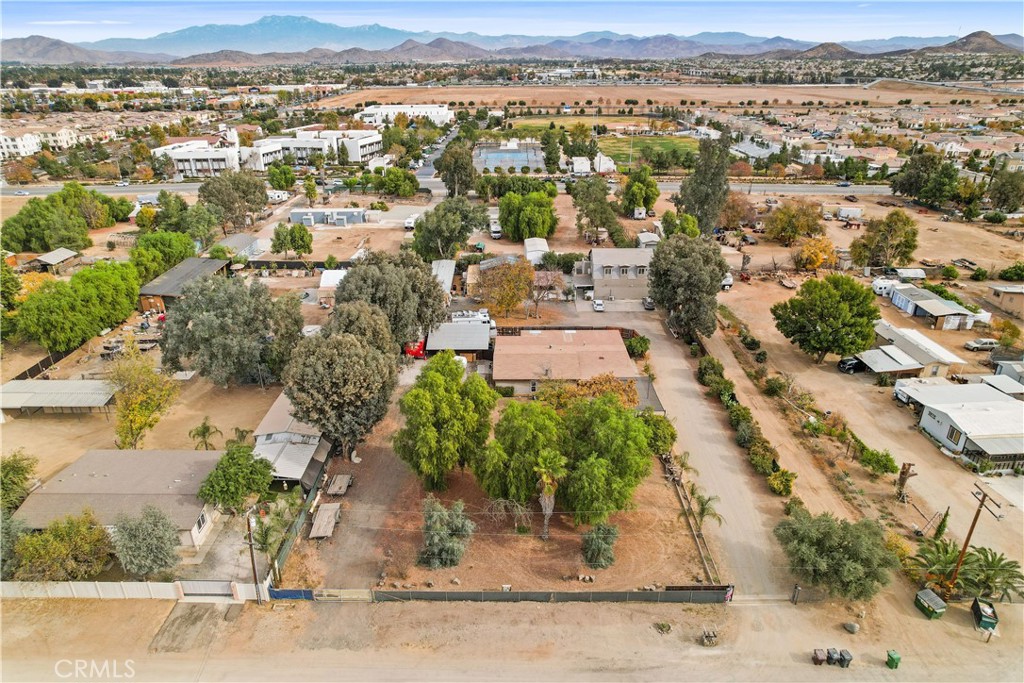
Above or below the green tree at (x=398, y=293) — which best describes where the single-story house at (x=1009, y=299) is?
below

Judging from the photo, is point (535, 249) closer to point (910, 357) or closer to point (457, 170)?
point (457, 170)

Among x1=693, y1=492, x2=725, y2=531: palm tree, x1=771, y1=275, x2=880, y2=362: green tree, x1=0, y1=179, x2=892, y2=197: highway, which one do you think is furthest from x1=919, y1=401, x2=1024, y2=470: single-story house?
x1=0, y1=179, x2=892, y2=197: highway

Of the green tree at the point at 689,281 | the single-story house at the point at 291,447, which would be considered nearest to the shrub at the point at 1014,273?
the green tree at the point at 689,281

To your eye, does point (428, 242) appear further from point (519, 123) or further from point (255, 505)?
point (519, 123)

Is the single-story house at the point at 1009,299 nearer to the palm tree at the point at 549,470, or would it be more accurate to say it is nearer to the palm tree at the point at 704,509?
the palm tree at the point at 704,509

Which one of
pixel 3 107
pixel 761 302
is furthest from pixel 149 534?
pixel 3 107
